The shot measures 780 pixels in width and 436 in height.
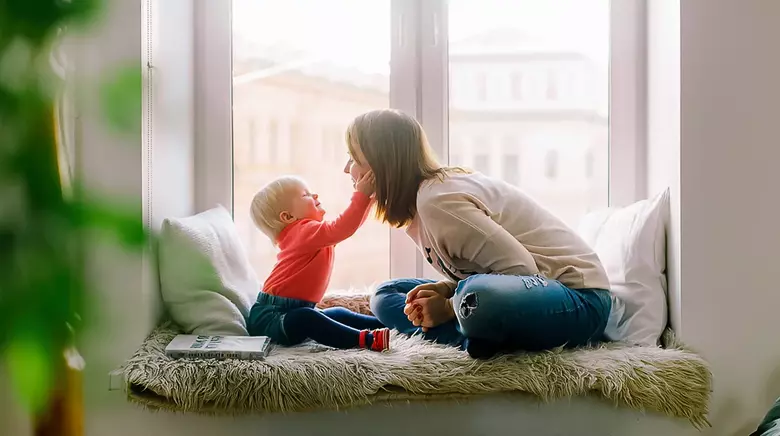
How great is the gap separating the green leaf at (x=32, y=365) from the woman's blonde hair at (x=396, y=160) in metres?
0.86

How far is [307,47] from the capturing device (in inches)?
78.5

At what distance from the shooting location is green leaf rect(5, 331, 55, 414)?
3.06ft

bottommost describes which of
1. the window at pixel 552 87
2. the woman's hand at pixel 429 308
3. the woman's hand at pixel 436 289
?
the woman's hand at pixel 429 308

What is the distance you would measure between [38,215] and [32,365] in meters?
0.22

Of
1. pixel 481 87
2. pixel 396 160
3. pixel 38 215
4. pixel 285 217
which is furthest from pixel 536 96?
pixel 38 215

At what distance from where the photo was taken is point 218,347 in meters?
1.45

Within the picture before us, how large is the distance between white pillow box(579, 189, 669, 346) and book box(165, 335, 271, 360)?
2.80 ft

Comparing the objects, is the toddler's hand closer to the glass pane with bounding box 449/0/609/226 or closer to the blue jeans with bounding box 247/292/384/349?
the blue jeans with bounding box 247/292/384/349

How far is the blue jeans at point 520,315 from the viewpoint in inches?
53.9

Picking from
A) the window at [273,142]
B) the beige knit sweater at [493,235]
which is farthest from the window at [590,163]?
the window at [273,142]

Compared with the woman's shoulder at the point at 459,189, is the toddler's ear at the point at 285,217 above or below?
below

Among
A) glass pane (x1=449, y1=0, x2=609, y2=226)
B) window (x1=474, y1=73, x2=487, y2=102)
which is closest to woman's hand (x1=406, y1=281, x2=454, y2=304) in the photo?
glass pane (x1=449, y1=0, x2=609, y2=226)

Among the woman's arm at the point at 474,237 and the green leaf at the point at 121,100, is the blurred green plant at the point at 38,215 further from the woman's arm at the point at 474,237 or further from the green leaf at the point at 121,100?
the woman's arm at the point at 474,237

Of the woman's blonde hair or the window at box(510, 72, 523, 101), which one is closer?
the woman's blonde hair
